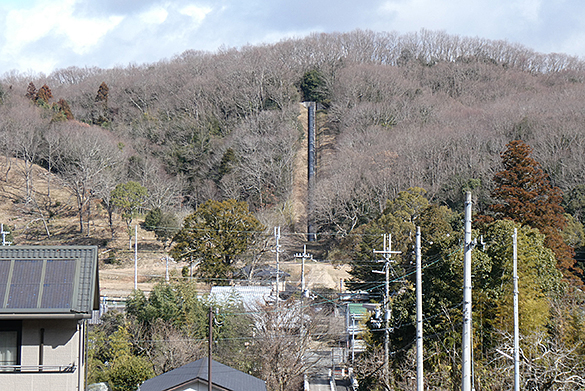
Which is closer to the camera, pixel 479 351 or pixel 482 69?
pixel 479 351

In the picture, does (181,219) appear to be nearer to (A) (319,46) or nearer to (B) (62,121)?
(B) (62,121)

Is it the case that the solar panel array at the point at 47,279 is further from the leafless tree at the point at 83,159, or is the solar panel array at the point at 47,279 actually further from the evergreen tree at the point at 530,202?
the leafless tree at the point at 83,159

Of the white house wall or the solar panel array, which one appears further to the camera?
the white house wall

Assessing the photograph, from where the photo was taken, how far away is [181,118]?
57.2 m

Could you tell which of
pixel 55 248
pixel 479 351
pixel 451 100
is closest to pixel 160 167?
pixel 451 100

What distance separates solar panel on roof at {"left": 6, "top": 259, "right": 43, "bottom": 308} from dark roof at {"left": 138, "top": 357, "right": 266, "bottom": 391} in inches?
171

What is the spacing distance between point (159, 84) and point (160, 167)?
18.3m

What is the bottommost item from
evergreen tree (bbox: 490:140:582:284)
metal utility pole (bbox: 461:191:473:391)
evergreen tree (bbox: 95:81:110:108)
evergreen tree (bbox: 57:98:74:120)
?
metal utility pole (bbox: 461:191:473:391)

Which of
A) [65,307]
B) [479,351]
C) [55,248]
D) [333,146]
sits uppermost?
[333,146]

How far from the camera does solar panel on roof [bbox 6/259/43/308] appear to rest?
9.62m

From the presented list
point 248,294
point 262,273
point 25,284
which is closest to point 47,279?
point 25,284

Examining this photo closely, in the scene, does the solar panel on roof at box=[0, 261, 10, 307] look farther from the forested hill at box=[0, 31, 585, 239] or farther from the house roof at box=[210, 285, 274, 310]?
the forested hill at box=[0, 31, 585, 239]

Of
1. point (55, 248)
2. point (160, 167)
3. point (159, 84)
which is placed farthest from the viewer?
point (159, 84)

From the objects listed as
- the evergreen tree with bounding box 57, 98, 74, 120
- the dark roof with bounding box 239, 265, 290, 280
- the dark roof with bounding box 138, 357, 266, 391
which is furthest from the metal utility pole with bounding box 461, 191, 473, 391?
the evergreen tree with bounding box 57, 98, 74, 120
